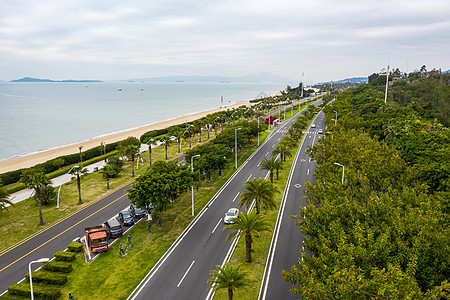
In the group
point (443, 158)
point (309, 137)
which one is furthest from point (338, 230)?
point (309, 137)

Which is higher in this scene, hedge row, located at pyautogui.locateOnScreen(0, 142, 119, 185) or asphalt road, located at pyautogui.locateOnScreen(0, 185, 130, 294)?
hedge row, located at pyautogui.locateOnScreen(0, 142, 119, 185)

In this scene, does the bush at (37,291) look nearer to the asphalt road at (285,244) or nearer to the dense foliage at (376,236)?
the asphalt road at (285,244)

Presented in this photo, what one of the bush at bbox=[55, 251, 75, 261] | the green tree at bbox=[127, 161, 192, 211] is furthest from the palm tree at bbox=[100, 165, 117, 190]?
the bush at bbox=[55, 251, 75, 261]

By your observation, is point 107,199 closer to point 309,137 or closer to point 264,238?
point 264,238

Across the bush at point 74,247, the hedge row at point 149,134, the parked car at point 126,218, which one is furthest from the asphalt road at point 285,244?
the hedge row at point 149,134

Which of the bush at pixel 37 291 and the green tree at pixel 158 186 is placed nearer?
the bush at pixel 37 291

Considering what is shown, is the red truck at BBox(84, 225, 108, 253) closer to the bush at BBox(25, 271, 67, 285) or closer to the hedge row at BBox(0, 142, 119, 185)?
the bush at BBox(25, 271, 67, 285)

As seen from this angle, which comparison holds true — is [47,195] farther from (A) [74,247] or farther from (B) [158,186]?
(B) [158,186]
